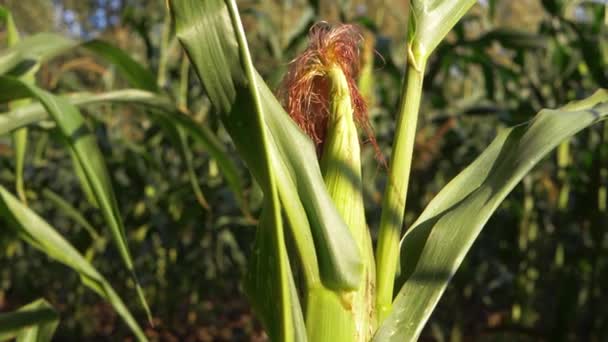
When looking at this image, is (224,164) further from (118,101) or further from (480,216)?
(480,216)

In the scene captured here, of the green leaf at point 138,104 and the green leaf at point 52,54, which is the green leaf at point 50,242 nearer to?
the green leaf at point 138,104

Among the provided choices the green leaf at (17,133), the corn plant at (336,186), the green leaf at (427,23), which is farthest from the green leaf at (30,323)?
the green leaf at (427,23)

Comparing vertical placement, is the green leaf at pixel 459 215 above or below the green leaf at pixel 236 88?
below

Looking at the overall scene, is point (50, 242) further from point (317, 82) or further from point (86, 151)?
point (317, 82)

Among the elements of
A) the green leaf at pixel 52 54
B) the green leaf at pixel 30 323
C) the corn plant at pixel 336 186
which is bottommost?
the green leaf at pixel 30 323

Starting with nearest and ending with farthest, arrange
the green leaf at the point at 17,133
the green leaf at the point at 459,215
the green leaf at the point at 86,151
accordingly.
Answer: the green leaf at the point at 459,215 → the green leaf at the point at 86,151 → the green leaf at the point at 17,133

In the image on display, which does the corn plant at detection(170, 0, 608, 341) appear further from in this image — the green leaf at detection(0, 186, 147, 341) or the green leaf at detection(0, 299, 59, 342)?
the green leaf at detection(0, 299, 59, 342)

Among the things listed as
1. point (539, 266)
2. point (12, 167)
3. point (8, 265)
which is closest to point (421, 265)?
point (12, 167)

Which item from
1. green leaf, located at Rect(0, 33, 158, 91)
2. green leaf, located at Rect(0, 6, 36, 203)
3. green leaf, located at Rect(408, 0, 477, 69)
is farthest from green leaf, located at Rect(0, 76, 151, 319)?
green leaf, located at Rect(408, 0, 477, 69)
